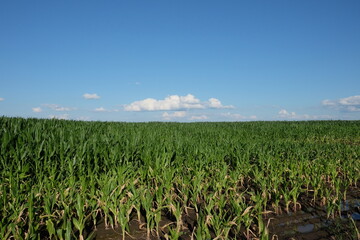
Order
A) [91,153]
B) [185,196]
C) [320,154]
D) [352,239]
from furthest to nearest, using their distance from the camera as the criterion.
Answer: [320,154] → [91,153] → [185,196] → [352,239]

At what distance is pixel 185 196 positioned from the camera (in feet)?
14.1

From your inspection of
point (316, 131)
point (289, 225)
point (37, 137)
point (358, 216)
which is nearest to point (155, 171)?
point (289, 225)

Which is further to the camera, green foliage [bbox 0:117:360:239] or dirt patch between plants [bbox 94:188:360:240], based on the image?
dirt patch between plants [bbox 94:188:360:240]

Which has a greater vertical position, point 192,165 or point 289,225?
point 192,165


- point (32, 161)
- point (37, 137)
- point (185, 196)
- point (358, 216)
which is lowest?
point (358, 216)

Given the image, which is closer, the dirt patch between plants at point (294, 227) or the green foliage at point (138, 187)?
the green foliage at point (138, 187)

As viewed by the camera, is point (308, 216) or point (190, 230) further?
point (308, 216)

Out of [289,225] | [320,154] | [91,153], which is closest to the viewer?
[289,225]

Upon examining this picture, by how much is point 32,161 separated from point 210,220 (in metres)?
4.02

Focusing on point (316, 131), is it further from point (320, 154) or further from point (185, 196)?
point (185, 196)

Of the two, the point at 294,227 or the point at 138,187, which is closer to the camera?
the point at 294,227

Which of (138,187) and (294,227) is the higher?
(138,187)

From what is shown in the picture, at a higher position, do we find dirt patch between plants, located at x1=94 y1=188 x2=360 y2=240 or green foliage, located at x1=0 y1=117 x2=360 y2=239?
green foliage, located at x1=0 y1=117 x2=360 y2=239

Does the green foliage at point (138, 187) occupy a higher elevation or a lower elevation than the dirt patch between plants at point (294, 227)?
higher
